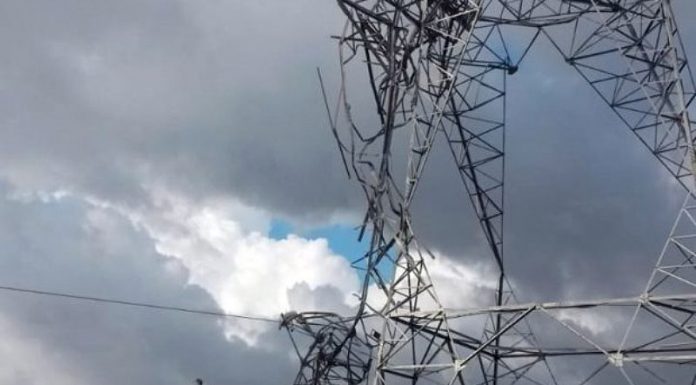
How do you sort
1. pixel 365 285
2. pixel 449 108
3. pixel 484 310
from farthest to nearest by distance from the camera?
pixel 449 108 < pixel 365 285 < pixel 484 310

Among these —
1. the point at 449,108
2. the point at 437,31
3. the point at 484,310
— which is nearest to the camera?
the point at 484,310

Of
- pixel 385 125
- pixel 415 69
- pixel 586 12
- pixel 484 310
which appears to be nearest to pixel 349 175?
pixel 385 125

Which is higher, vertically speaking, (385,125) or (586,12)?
(586,12)

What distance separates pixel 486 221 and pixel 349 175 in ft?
21.9

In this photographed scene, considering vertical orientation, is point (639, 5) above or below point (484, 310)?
above

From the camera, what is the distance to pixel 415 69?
1173 inches

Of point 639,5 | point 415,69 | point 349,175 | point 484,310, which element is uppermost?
point 639,5

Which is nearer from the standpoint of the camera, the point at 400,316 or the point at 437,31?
the point at 400,316

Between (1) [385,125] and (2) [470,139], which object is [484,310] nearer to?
(1) [385,125]

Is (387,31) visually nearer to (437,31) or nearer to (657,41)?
(437,31)

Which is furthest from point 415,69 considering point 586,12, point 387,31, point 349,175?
point 586,12

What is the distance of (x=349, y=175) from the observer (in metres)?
29.4

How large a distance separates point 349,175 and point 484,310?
588 centimetres

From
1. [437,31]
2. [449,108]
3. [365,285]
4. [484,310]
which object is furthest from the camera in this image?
[449,108]
